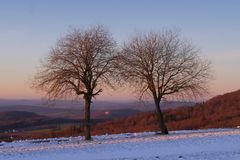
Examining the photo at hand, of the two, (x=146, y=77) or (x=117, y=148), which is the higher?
(x=146, y=77)

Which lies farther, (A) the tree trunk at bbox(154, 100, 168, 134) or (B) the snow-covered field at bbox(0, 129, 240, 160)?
(A) the tree trunk at bbox(154, 100, 168, 134)

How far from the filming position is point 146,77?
46312mm

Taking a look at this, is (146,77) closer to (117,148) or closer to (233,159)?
(117,148)

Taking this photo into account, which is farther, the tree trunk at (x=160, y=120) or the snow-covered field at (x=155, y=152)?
the tree trunk at (x=160, y=120)

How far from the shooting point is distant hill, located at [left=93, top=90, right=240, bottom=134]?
62456 millimetres

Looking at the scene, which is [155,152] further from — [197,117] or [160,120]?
[197,117]

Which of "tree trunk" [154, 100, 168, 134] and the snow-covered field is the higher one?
"tree trunk" [154, 100, 168, 134]

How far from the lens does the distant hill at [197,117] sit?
205ft

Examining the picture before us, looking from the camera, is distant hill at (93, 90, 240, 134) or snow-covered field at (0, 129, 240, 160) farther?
distant hill at (93, 90, 240, 134)

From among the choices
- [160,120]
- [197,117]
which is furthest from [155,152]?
[197,117]

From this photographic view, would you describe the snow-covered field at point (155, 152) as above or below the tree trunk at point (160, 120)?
below

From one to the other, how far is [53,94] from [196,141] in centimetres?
1383

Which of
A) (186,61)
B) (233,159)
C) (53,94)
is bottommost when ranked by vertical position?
(233,159)

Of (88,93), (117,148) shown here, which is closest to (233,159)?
(117,148)
